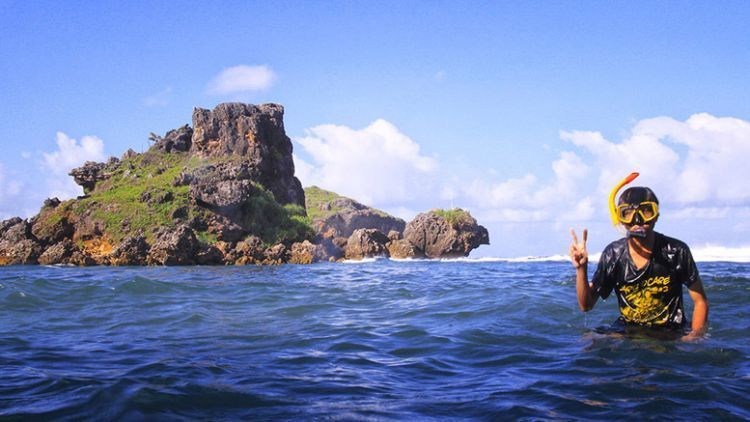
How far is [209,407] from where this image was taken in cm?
404

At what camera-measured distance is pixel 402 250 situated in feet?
160

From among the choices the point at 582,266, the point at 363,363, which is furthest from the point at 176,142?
the point at 582,266

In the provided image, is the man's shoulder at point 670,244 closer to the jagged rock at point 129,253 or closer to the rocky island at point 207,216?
the rocky island at point 207,216

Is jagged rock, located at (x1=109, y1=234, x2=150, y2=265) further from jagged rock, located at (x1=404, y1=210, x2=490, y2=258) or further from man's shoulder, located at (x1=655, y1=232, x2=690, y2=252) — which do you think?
man's shoulder, located at (x1=655, y1=232, x2=690, y2=252)

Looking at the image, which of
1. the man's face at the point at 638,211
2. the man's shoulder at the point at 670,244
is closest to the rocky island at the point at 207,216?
the man's shoulder at the point at 670,244

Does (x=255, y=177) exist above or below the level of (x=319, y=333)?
above

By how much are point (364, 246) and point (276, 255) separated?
841cm

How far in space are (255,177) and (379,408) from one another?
4907 cm

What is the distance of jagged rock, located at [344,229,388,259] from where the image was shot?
4688 centimetres

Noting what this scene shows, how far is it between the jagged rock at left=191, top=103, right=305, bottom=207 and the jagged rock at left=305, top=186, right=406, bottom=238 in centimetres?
1396

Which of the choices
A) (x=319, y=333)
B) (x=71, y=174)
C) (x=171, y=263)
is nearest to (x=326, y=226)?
(x=71, y=174)

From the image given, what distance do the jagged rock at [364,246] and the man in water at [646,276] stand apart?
41.1 m

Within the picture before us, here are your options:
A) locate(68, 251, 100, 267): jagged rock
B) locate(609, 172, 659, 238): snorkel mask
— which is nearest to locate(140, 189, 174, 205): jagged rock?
locate(68, 251, 100, 267): jagged rock

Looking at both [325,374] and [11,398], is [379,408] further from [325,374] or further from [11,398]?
[11,398]
